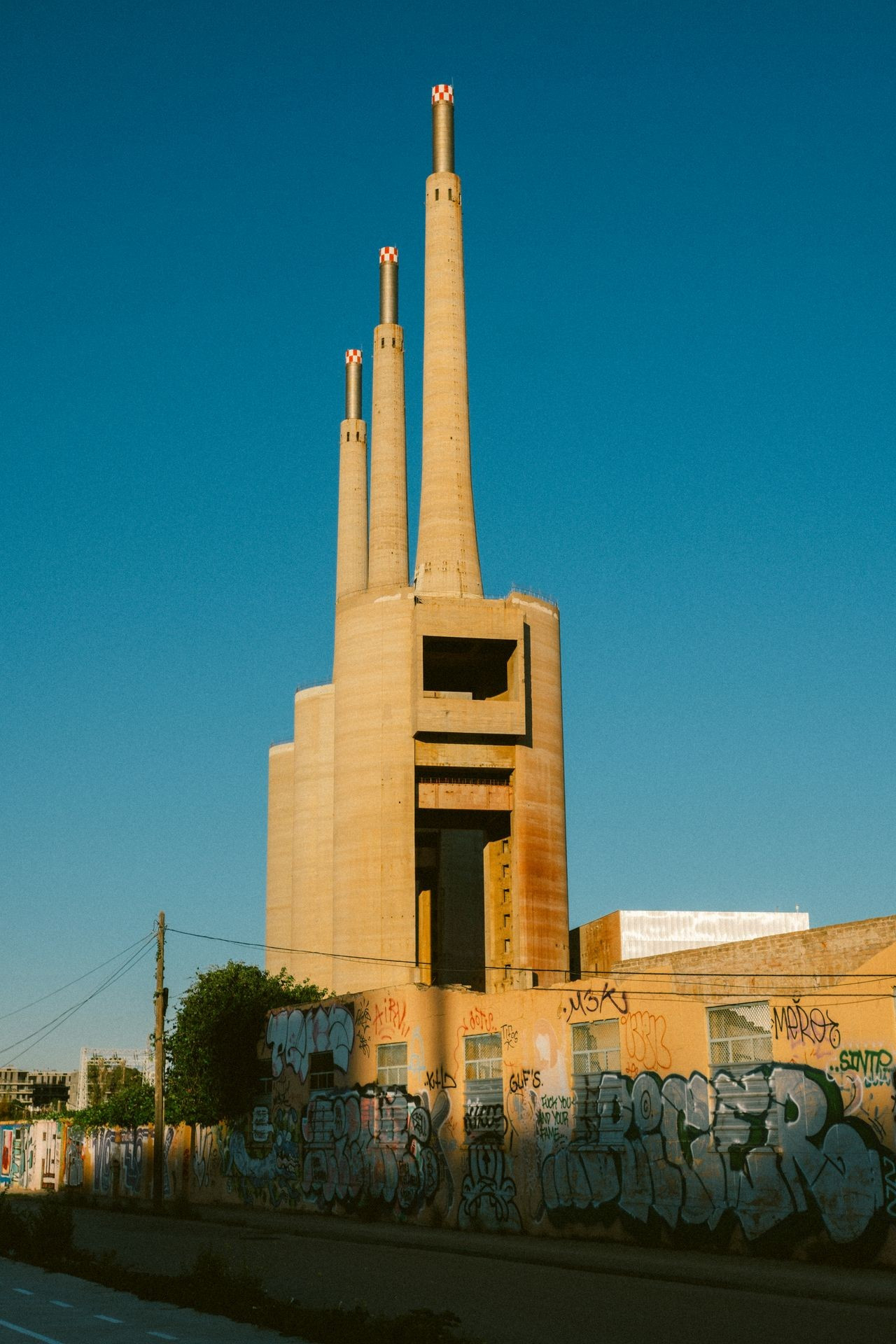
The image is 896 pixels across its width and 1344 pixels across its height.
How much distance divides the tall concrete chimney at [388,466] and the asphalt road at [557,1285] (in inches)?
2153

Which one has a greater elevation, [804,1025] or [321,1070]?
[804,1025]

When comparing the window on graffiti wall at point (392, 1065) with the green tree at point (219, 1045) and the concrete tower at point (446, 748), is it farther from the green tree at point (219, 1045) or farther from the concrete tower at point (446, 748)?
the concrete tower at point (446, 748)

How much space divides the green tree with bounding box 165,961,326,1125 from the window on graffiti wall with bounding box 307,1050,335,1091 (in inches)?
191

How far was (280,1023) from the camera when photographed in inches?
1610

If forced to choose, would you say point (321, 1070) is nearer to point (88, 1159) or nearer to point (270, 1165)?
point (270, 1165)

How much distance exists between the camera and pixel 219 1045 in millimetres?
45062

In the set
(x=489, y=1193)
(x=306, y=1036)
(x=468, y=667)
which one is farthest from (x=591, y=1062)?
(x=468, y=667)

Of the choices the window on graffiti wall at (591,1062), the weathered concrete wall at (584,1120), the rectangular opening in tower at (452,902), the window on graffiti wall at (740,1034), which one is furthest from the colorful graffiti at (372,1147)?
the rectangular opening in tower at (452,902)

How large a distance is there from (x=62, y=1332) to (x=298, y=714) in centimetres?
7284

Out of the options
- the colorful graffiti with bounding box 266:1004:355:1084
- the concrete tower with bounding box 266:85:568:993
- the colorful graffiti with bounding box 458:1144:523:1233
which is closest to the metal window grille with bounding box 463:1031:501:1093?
the colorful graffiti with bounding box 458:1144:523:1233

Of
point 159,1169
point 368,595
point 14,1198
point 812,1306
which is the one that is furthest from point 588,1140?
point 368,595

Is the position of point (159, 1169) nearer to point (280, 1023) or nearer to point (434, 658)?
point (280, 1023)

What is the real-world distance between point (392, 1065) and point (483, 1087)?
4.54 metres

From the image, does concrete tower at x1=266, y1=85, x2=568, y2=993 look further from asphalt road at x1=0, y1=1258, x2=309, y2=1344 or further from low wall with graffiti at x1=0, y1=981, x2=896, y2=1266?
asphalt road at x1=0, y1=1258, x2=309, y2=1344
